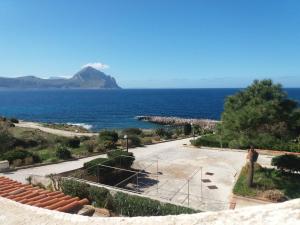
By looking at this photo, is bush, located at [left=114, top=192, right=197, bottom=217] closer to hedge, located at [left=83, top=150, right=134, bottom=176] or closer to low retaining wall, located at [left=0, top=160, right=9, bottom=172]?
hedge, located at [left=83, top=150, right=134, bottom=176]

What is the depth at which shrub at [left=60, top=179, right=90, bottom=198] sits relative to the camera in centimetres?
1484

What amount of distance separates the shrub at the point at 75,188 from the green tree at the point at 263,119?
27.0ft

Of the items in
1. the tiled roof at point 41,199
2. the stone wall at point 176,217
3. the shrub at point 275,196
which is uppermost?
the stone wall at point 176,217

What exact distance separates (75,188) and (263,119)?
10.00 meters

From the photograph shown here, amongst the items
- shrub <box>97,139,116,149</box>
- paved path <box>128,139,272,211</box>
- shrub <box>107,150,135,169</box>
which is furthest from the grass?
shrub <box>97,139,116,149</box>

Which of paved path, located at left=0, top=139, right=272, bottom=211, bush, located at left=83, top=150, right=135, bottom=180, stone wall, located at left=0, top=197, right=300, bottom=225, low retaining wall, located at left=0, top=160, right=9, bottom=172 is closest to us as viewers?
stone wall, located at left=0, top=197, right=300, bottom=225

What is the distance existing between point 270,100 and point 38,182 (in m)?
13.0

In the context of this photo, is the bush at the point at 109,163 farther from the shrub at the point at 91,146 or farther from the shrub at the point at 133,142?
the shrub at the point at 133,142

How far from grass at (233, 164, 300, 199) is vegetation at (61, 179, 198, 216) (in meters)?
5.66

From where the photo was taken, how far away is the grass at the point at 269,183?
56.0 ft

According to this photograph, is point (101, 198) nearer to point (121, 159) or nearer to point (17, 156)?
point (121, 159)

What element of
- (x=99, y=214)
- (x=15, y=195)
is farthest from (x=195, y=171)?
(x=15, y=195)

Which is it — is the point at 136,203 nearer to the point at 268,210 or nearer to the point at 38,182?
the point at 38,182

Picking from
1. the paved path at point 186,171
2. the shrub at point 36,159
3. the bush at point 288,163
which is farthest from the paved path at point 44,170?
the bush at point 288,163
